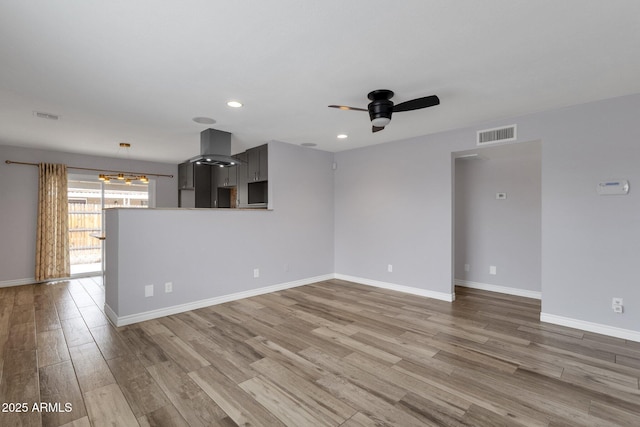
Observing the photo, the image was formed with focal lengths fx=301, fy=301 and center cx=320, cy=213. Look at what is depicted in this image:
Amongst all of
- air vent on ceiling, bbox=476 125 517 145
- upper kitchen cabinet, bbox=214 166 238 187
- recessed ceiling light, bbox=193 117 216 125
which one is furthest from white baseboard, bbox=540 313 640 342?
upper kitchen cabinet, bbox=214 166 238 187

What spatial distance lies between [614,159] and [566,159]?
1.30 ft

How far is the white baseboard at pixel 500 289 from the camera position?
4595mm

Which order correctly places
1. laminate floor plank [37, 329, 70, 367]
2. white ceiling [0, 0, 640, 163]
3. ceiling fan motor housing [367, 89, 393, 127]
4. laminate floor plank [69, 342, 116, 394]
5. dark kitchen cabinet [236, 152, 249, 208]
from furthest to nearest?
1. dark kitchen cabinet [236, 152, 249, 208]
2. ceiling fan motor housing [367, 89, 393, 127]
3. laminate floor plank [37, 329, 70, 367]
4. laminate floor plank [69, 342, 116, 394]
5. white ceiling [0, 0, 640, 163]

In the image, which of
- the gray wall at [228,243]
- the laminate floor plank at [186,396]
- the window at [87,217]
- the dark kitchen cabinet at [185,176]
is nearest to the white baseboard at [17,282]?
the window at [87,217]

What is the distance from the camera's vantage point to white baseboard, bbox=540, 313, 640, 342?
3070 mm

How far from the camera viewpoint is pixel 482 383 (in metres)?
2.29

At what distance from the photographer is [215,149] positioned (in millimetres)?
4406

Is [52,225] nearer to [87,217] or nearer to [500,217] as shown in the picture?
[87,217]

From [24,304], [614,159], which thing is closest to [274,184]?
[24,304]

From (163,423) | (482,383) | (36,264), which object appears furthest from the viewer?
(36,264)

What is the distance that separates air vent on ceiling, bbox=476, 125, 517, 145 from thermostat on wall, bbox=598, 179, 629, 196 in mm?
1042

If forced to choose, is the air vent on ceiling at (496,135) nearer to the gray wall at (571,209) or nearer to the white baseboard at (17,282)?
the gray wall at (571,209)

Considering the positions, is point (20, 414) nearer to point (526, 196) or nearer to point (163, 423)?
point (163, 423)

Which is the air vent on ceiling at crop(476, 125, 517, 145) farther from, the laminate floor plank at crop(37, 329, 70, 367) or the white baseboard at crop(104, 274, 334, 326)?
the laminate floor plank at crop(37, 329, 70, 367)
